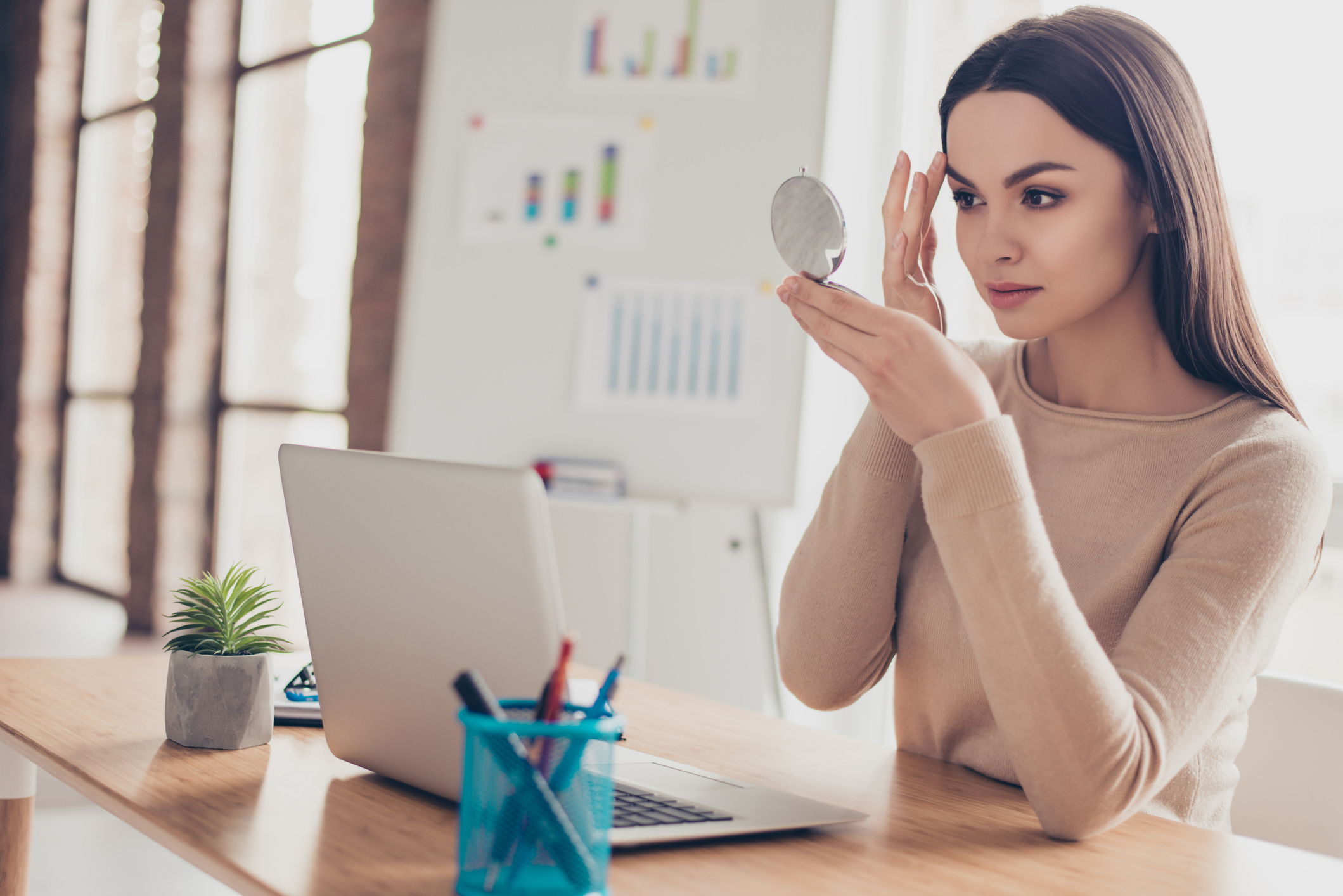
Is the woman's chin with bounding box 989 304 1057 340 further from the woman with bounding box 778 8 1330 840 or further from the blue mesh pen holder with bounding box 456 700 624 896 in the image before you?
the blue mesh pen holder with bounding box 456 700 624 896

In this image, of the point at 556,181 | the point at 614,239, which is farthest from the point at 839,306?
the point at 556,181

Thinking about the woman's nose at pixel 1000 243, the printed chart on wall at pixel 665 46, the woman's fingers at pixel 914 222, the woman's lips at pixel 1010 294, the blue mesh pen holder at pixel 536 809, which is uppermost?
the printed chart on wall at pixel 665 46

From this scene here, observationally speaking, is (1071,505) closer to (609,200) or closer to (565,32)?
(609,200)

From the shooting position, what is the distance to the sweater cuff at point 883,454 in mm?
1111

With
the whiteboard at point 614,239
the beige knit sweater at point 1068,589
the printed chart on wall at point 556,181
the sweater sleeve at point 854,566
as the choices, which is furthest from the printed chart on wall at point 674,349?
the sweater sleeve at point 854,566

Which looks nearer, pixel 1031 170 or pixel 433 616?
pixel 433 616

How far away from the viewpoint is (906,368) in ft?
2.82

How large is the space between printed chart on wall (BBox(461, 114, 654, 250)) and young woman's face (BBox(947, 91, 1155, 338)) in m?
1.37

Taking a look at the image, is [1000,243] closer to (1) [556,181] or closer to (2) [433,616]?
(2) [433,616]

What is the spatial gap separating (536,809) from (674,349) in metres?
1.78

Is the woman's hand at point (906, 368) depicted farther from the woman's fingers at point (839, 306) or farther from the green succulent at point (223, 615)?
the green succulent at point (223, 615)

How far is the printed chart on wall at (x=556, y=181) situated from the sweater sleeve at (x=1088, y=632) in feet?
5.33

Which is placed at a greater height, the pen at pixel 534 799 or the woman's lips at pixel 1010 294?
Answer: the woman's lips at pixel 1010 294

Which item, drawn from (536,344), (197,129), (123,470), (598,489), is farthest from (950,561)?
(123,470)
